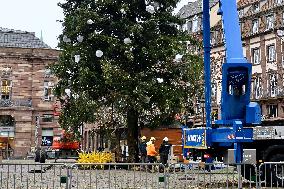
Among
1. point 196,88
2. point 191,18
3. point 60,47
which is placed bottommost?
point 196,88

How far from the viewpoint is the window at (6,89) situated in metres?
58.1

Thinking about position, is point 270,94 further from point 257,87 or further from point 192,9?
point 192,9

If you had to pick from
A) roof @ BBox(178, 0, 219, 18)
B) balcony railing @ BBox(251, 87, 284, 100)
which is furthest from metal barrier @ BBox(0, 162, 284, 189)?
roof @ BBox(178, 0, 219, 18)

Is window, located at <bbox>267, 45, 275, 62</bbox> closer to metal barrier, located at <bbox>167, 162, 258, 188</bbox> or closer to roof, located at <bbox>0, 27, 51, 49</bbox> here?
roof, located at <bbox>0, 27, 51, 49</bbox>

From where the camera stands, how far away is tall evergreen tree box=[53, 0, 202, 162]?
88.2ft

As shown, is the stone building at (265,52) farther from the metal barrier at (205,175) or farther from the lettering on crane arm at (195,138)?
the metal barrier at (205,175)

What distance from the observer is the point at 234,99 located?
52.1ft

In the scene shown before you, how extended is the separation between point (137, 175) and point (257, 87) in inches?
1505

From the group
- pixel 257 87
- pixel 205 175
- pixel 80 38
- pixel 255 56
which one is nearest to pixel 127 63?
pixel 80 38

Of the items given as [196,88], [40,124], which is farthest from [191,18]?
[196,88]

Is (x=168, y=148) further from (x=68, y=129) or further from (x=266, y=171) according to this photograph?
(x=266, y=171)

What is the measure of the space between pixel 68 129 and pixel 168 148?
5664 millimetres

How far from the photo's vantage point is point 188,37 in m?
29.2

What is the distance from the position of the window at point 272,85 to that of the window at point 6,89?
27056mm
